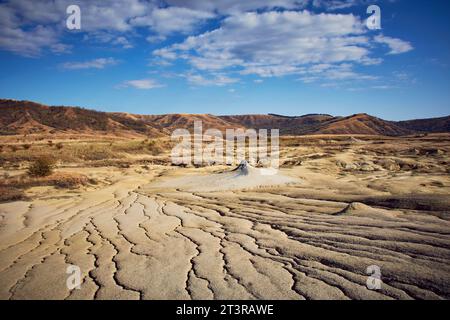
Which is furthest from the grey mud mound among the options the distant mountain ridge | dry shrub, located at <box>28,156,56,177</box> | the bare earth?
the distant mountain ridge

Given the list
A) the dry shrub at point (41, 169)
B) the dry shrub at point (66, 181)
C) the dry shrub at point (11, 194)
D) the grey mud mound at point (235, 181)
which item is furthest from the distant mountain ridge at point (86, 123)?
the grey mud mound at point (235, 181)

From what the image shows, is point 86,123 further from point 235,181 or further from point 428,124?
point 428,124

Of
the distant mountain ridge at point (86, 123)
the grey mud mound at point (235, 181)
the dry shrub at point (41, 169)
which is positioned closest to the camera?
the grey mud mound at point (235, 181)

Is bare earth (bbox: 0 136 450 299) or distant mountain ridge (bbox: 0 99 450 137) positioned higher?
distant mountain ridge (bbox: 0 99 450 137)

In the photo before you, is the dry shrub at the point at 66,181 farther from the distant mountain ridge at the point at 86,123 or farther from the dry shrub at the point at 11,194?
the distant mountain ridge at the point at 86,123

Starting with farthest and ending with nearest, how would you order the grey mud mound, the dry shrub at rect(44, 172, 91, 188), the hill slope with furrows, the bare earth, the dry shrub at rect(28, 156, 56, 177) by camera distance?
the hill slope with furrows → the dry shrub at rect(28, 156, 56, 177) → the dry shrub at rect(44, 172, 91, 188) → the grey mud mound → the bare earth

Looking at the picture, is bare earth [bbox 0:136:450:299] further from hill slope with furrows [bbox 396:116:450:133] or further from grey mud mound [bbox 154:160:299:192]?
hill slope with furrows [bbox 396:116:450:133]
